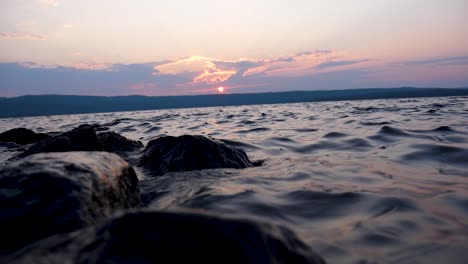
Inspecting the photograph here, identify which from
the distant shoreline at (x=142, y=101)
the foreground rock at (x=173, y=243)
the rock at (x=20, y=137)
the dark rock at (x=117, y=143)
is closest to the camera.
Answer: the foreground rock at (x=173, y=243)

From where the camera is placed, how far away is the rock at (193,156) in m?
4.76

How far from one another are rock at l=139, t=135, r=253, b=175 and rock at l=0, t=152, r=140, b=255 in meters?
2.06

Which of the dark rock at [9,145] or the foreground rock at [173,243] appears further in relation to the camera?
the dark rock at [9,145]

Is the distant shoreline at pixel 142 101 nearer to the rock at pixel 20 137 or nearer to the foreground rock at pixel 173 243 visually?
the rock at pixel 20 137

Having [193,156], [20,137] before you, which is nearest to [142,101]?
[20,137]

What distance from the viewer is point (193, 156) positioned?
481 centimetres

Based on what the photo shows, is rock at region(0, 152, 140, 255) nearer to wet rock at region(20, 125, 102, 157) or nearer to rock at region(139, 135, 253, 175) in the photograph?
rock at region(139, 135, 253, 175)

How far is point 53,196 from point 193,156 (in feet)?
8.93

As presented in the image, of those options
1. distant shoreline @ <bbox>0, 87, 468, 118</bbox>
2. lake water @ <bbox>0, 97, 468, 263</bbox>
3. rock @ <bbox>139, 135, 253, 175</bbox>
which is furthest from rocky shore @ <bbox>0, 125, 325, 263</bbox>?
distant shoreline @ <bbox>0, 87, 468, 118</bbox>

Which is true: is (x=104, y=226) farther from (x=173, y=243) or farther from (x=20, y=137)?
(x=20, y=137)

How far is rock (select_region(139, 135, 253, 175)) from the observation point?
4.76 metres

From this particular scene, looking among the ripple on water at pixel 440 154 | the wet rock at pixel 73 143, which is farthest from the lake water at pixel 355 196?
the wet rock at pixel 73 143

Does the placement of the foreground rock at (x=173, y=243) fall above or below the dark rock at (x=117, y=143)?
above

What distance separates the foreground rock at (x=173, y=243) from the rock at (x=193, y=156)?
3117 mm
